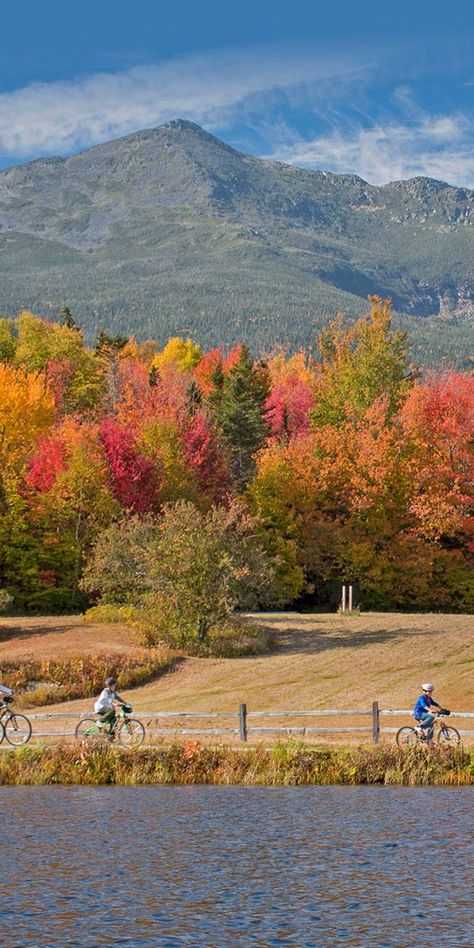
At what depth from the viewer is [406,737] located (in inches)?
1300

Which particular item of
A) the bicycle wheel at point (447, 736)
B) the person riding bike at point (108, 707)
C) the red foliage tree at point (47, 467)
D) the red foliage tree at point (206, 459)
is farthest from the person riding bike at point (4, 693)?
the red foliage tree at point (206, 459)

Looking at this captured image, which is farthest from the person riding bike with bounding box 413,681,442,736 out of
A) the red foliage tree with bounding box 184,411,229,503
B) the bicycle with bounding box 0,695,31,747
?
the red foliage tree with bounding box 184,411,229,503

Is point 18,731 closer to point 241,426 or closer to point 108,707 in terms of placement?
point 108,707

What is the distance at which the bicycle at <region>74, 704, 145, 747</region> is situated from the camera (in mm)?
33375

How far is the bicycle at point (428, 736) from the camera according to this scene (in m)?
32.2

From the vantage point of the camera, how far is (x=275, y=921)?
18.0 meters

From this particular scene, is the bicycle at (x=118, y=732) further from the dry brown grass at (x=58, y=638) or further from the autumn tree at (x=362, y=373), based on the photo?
the autumn tree at (x=362, y=373)

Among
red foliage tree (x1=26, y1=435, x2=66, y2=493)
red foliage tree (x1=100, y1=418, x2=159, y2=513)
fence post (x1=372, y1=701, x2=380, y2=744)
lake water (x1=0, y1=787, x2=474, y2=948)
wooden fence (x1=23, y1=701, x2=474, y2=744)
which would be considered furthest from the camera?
red foliage tree (x1=100, y1=418, x2=159, y2=513)

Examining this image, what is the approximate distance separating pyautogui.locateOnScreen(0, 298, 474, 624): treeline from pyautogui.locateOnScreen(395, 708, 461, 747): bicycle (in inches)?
872

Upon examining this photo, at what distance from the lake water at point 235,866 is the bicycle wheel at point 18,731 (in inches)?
189

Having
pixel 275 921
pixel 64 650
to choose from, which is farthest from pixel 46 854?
pixel 64 650

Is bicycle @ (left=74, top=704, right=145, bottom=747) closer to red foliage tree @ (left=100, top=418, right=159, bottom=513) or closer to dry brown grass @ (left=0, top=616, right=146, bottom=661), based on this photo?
dry brown grass @ (left=0, top=616, right=146, bottom=661)

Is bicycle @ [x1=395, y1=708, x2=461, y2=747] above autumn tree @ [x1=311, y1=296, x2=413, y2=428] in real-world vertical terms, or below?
below

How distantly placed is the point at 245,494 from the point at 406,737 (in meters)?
50.5
